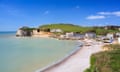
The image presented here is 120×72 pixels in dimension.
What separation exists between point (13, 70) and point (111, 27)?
333 feet

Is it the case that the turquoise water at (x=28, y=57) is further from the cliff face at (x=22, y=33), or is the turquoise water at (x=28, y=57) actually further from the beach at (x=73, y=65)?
the cliff face at (x=22, y=33)

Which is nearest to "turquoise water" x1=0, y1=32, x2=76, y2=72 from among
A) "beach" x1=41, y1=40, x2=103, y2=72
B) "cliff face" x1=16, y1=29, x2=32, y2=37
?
"beach" x1=41, y1=40, x2=103, y2=72

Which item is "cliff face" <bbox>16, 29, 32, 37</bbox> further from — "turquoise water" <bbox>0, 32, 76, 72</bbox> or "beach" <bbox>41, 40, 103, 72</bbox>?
"beach" <bbox>41, 40, 103, 72</bbox>

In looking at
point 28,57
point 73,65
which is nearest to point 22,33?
point 28,57

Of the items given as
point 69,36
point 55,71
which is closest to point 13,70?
point 55,71

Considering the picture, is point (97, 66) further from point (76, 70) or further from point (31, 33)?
point (31, 33)

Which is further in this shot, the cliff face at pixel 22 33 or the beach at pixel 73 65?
the cliff face at pixel 22 33

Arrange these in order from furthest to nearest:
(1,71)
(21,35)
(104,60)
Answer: (21,35), (1,71), (104,60)

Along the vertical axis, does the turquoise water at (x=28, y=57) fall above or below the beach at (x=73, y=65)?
below

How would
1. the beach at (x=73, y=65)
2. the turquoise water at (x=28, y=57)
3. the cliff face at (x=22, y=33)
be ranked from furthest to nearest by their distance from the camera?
the cliff face at (x=22, y=33) → the turquoise water at (x=28, y=57) → the beach at (x=73, y=65)

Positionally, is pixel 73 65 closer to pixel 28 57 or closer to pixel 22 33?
pixel 28 57

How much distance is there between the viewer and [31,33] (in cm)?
13062

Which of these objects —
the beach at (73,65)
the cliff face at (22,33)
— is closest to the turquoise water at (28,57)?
the beach at (73,65)

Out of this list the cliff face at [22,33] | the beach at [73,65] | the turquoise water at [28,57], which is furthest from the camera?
the cliff face at [22,33]
